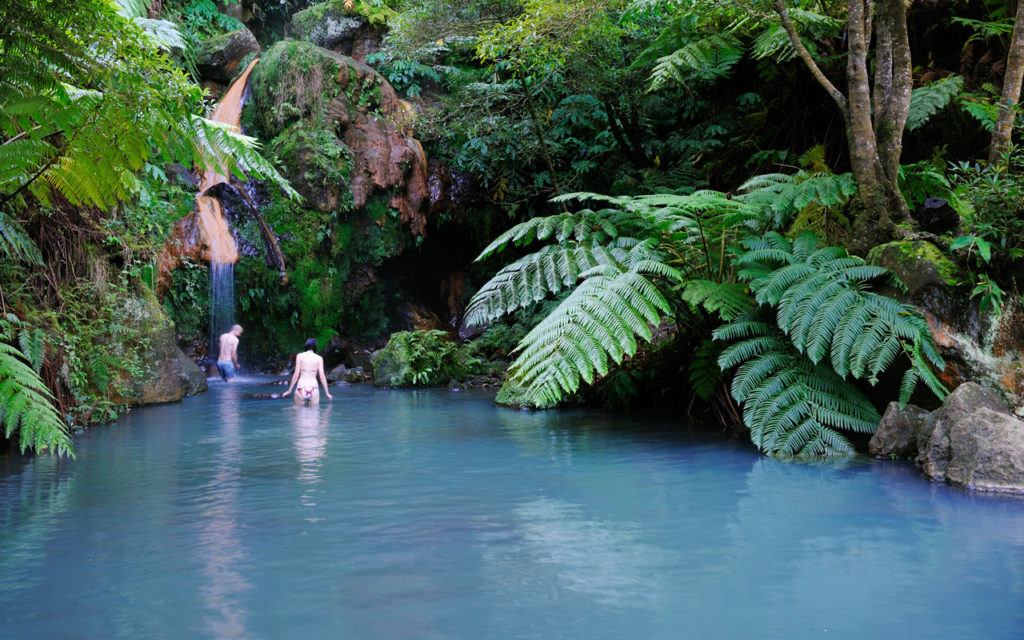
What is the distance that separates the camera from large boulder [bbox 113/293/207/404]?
8500 mm

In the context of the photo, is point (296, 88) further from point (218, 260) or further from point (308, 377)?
point (308, 377)

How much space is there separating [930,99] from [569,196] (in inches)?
151

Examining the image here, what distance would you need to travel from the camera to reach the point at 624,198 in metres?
6.25

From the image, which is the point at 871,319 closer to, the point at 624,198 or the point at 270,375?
the point at 624,198

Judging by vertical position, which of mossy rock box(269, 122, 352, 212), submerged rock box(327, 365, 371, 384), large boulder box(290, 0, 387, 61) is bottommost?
submerged rock box(327, 365, 371, 384)

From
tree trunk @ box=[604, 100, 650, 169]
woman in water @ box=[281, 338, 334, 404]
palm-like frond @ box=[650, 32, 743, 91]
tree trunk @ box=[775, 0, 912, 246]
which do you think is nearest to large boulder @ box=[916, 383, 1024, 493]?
tree trunk @ box=[775, 0, 912, 246]

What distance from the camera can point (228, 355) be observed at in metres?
11.3

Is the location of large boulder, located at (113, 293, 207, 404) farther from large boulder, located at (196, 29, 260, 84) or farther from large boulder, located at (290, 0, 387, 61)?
large boulder, located at (290, 0, 387, 61)

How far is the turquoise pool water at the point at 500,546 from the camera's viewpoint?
2334mm

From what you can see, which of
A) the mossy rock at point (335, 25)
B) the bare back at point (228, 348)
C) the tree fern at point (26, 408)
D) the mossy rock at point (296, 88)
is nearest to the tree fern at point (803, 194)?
the tree fern at point (26, 408)

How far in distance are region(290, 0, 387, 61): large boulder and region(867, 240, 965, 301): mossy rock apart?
1362 centimetres

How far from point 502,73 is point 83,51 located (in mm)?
10428

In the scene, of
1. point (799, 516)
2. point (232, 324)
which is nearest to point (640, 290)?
point (799, 516)

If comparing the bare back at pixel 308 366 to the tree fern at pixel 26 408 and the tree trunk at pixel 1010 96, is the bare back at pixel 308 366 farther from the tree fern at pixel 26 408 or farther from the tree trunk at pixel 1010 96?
the tree trunk at pixel 1010 96
